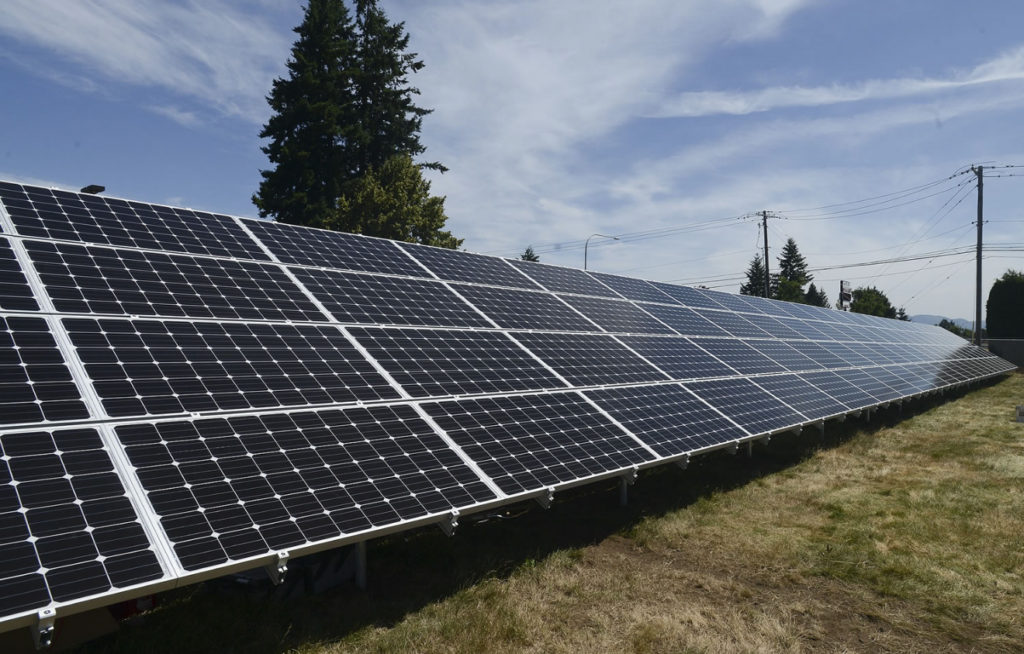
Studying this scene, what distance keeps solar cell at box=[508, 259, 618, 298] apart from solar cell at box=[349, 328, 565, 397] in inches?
270

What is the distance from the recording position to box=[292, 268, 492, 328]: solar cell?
1344 cm

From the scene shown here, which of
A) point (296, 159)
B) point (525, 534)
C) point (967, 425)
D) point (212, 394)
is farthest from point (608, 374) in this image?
point (296, 159)

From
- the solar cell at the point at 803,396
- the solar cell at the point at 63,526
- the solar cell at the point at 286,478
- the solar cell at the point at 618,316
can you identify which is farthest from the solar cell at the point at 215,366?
the solar cell at the point at 803,396

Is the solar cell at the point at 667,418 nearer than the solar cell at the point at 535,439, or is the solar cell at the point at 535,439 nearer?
the solar cell at the point at 535,439

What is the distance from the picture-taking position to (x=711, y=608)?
31.7 feet

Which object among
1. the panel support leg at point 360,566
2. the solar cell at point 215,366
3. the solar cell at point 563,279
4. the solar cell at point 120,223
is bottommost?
the panel support leg at point 360,566

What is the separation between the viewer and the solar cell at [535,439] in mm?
10383

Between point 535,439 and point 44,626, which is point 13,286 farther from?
point 535,439

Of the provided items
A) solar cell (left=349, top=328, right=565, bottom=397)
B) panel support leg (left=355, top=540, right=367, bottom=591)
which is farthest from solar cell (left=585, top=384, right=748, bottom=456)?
panel support leg (left=355, top=540, right=367, bottom=591)

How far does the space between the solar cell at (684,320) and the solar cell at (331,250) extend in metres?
9.86

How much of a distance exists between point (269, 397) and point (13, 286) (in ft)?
13.0

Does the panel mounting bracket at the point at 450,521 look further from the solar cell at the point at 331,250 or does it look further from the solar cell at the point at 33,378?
the solar cell at the point at 331,250

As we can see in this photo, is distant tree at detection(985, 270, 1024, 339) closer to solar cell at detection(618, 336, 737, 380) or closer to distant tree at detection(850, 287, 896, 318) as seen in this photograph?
distant tree at detection(850, 287, 896, 318)

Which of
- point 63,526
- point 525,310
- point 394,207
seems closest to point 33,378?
point 63,526
